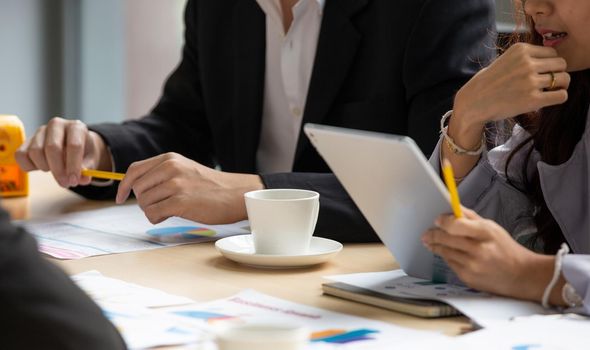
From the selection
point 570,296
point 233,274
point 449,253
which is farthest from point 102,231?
point 570,296

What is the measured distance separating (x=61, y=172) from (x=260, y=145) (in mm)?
450

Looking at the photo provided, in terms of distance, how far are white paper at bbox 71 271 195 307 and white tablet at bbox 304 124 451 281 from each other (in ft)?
0.78

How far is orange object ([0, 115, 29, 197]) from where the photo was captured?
1.94m

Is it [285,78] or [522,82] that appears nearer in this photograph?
[522,82]

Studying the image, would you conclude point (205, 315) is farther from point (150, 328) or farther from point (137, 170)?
point (137, 170)

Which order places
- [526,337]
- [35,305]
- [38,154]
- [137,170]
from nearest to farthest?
[35,305] < [526,337] < [137,170] < [38,154]

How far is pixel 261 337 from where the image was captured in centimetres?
80

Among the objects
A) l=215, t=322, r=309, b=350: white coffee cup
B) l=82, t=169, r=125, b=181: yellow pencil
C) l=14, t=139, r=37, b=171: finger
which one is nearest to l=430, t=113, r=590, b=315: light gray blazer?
l=82, t=169, r=125, b=181: yellow pencil

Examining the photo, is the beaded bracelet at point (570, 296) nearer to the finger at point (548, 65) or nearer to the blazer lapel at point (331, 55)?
the finger at point (548, 65)

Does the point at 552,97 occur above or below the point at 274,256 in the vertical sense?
above

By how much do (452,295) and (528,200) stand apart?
40 centimetres

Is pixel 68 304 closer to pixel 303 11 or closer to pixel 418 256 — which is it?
pixel 418 256

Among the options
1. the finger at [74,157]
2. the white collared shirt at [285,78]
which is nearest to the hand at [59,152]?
the finger at [74,157]

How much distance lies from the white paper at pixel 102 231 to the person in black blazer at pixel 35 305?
1.97 ft
